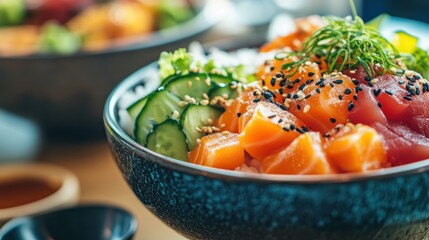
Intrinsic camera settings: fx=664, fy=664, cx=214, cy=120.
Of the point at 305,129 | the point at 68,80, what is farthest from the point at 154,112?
the point at 68,80

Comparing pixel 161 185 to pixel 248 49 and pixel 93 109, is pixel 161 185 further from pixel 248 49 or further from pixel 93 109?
pixel 93 109

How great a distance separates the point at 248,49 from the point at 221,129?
86 centimetres

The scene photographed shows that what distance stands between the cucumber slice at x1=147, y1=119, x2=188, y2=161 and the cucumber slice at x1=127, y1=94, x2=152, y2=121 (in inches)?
5.4

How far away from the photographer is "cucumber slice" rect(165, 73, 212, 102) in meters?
1.92

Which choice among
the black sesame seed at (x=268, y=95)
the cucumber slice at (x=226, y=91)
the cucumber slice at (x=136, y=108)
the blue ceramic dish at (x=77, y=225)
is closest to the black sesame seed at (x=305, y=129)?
the black sesame seed at (x=268, y=95)

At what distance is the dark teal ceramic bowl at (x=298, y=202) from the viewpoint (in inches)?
52.3

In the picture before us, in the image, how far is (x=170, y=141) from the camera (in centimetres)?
175

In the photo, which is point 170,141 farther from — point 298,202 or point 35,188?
point 35,188

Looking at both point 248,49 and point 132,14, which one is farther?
point 132,14

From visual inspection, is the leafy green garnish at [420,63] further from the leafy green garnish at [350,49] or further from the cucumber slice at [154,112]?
the cucumber slice at [154,112]

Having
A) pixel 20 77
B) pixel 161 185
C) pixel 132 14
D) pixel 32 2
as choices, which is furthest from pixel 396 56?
pixel 32 2

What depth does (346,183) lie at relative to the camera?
132cm

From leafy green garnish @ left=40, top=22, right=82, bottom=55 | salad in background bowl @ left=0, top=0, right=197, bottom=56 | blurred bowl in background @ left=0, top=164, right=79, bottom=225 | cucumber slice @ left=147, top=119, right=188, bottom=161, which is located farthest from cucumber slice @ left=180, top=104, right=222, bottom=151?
leafy green garnish @ left=40, top=22, right=82, bottom=55

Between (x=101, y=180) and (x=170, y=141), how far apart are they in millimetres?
1124
